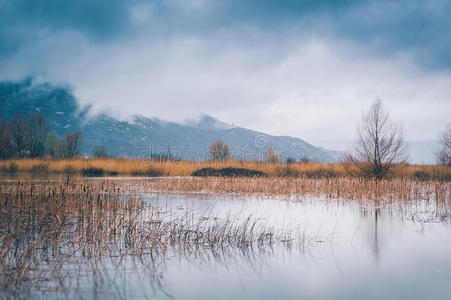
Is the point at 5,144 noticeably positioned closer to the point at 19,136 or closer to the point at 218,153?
the point at 19,136

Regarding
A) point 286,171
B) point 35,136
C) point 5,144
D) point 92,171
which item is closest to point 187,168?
point 286,171

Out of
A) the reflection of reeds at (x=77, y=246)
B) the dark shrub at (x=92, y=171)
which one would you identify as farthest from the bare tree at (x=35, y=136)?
the reflection of reeds at (x=77, y=246)

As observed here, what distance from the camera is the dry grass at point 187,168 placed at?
87.9 feet

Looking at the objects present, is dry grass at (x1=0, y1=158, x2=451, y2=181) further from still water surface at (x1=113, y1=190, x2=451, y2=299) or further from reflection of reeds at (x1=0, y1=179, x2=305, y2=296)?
reflection of reeds at (x1=0, y1=179, x2=305, y2=296)

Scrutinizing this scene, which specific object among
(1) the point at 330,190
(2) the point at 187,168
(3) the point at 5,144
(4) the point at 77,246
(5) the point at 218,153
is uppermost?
(3) the point at 5,144

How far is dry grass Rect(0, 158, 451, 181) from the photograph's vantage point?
87.9 ft

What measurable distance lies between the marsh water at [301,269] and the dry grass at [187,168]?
17.9 metres

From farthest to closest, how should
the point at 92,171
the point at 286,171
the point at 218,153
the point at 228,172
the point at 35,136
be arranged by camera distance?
the point at 35,136, the point at 218,153, the point at 92,171, the point at 286,171, the point at 228,172

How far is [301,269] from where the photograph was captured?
525 cm

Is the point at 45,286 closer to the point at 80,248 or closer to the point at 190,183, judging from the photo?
the point at 80,248

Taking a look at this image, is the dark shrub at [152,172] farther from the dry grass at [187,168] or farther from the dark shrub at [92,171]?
the dark shrub at [92,171]

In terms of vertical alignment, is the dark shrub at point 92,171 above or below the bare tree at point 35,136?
below

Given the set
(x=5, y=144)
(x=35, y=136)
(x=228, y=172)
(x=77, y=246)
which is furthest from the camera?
(x=35, y=136)

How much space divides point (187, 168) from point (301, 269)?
2207 cm
